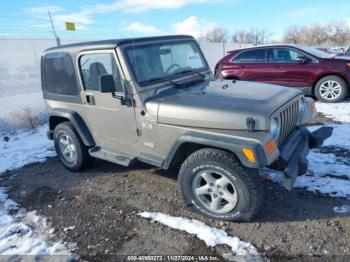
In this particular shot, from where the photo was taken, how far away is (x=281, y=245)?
2936mm

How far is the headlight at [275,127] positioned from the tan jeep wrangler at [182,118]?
0.01 metres

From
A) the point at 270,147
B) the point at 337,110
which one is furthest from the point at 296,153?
the point at 337,110

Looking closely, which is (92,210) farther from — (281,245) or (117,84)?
(281,245)

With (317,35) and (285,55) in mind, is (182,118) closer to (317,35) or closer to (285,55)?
(285,55)

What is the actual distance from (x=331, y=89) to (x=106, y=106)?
6.52 metres

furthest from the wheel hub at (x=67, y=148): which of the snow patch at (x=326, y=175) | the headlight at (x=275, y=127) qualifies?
the headlight at (x=275, y=127)

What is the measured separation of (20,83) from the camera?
27.3 ft

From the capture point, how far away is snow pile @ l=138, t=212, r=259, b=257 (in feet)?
9.58

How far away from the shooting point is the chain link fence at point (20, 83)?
7.82m

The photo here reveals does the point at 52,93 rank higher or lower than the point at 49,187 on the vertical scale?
higher

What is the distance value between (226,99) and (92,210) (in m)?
2.17

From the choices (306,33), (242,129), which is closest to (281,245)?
(242,129)

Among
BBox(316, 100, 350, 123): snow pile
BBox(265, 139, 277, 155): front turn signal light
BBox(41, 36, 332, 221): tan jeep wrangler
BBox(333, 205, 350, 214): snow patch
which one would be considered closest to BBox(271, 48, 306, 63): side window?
BBox(316, 100, 350, 123): snow pile

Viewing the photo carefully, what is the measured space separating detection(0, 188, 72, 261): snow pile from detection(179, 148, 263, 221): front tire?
1452mm
